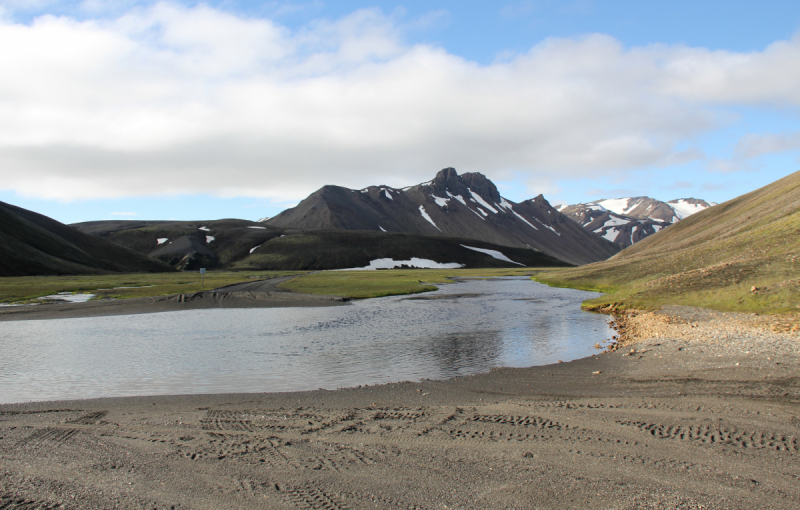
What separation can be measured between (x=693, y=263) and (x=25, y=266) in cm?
14280

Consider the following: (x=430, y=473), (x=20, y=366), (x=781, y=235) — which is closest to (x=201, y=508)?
(x=430, y=473)

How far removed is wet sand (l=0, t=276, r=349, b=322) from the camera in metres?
46.3

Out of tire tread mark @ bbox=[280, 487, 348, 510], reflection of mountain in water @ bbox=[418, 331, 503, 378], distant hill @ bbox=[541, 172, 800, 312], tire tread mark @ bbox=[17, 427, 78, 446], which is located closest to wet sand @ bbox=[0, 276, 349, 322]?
reflection of mountain in water @ bbox=[418, 331, 503, 378]

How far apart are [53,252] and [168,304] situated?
118 m

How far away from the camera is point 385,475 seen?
352 inches

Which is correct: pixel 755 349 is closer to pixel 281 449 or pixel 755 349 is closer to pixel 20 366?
pixel 281 449

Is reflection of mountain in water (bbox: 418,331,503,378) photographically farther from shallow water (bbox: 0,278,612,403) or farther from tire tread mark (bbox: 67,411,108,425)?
tire tread mark (bbox: 67,411,108,425)

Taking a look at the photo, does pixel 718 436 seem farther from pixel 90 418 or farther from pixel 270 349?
pixel 270 349

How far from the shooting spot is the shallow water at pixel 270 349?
765 inches

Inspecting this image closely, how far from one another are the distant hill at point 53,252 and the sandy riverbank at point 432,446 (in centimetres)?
13264

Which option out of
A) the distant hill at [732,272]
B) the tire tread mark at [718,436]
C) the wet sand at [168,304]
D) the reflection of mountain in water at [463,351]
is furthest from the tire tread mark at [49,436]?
the wet sand at [168,304]

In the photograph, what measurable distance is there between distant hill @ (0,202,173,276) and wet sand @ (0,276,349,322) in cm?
8332

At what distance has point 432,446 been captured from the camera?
10.5 m

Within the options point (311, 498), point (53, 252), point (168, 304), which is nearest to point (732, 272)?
point (311, 498)
